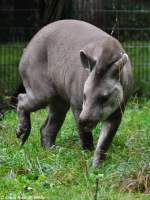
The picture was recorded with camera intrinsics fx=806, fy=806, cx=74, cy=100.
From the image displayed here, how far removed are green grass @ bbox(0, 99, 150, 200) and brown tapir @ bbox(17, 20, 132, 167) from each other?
24cm

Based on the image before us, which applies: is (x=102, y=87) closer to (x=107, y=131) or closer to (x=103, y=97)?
(x=103, y=97)

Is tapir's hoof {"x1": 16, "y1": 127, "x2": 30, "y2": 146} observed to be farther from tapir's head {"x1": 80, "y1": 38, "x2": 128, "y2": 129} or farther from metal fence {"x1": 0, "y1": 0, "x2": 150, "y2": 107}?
metal fence {"x1": 0, "y1": 0, "x2": 150, "y2": 107}

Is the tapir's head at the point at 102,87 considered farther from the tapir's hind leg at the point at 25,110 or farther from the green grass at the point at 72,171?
the tapir's hind leg at the point at 25,110

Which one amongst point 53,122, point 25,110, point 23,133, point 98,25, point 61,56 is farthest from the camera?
point 98,25

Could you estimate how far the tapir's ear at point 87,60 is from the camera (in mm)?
8062

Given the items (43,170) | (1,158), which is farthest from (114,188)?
(1,158)

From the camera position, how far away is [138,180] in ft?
22.9

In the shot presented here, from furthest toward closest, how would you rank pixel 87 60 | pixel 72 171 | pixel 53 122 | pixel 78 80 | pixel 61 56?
pixel 53 122 < pixel 61 56 < pixel 78 80 < pixel 87 60 < pixel 72 171

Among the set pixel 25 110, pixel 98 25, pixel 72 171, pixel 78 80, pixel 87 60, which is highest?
pixel 87 60

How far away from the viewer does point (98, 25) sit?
15242 millimetres

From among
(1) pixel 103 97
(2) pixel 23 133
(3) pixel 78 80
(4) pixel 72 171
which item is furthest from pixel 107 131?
(2) pixel 23 133

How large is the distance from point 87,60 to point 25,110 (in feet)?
6.20

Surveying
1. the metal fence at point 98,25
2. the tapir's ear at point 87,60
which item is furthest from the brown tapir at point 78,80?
the metal fence at point 98,25

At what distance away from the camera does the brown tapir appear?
26.2 ft
